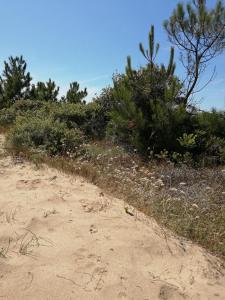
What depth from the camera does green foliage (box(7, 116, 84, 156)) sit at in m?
7.69

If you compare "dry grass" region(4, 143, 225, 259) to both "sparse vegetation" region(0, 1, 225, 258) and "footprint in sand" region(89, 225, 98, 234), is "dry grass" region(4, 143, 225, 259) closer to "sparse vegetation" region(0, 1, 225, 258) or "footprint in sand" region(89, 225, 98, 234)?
"sparse vegetation" region(0, 1, 225, 258)

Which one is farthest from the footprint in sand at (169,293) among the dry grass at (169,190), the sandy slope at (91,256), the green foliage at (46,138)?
the green foliage at (46,138)

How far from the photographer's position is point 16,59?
666 inches

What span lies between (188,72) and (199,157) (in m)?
3.50

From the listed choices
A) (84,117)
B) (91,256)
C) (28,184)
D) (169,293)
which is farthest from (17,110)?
(169,293)

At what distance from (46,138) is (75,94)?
8.02 meters

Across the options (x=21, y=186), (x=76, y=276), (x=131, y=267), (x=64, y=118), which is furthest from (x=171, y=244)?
(x=64, y=118)

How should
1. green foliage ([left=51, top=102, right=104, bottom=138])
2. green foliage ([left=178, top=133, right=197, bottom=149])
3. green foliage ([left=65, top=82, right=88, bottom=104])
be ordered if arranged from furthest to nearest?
1. green foliage ([left=65, top=82, right=88, bottom=104])
2. green foliage ([left=51, top=102, right=104, bottom=138])
3. green foliage ([left=178, top=133, right=197, bottom=149])

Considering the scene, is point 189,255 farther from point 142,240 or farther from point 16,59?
point 16,59

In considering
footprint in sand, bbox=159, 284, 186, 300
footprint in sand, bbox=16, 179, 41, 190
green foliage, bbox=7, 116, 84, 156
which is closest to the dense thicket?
green foliage, bbox=7, 116, 84, 156

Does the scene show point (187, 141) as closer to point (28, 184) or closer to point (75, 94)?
point (28, 184)

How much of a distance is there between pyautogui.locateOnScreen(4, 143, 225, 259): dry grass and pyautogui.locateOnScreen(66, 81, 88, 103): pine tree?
25.6 feet

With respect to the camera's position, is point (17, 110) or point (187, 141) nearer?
point (187, 141)

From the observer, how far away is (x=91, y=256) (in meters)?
3.37
